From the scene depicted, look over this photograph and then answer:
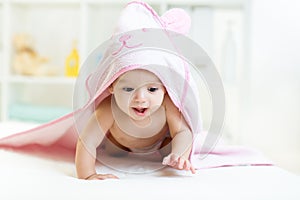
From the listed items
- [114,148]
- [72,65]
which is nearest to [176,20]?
[114,148]

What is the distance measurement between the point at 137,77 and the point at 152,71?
32 millimetres

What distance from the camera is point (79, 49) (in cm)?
257

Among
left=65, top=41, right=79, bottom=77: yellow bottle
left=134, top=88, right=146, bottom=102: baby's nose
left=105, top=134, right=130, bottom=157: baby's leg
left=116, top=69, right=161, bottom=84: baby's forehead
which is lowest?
left=65, top=41, right=79, bottom=77: yellow bottle

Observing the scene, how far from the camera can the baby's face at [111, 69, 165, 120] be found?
92 centimetres

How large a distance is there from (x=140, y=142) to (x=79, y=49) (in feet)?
5.20

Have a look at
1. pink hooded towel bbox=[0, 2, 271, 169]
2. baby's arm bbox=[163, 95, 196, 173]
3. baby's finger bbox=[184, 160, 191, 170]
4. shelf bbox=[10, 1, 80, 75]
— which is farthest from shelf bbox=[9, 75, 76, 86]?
baby's finger bbox=[184, 160, 191, 170]

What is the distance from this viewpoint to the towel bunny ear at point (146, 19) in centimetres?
98

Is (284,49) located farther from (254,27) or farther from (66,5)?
(66,5)

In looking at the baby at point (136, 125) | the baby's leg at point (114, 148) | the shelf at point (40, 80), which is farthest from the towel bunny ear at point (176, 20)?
the shelf at point (40, 80)

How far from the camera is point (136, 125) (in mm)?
1012

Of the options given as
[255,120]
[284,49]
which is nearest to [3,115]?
[255,120]

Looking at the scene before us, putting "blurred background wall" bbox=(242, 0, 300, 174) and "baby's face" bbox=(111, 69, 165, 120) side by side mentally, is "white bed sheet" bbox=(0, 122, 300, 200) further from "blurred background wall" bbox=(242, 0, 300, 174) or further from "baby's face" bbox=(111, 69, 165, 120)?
"blurred background wall" bbox=(242, 0, 300, 174)

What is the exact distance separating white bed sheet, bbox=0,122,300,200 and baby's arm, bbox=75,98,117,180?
0.03 meters

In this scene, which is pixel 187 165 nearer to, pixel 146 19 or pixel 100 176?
pixel 100 176
